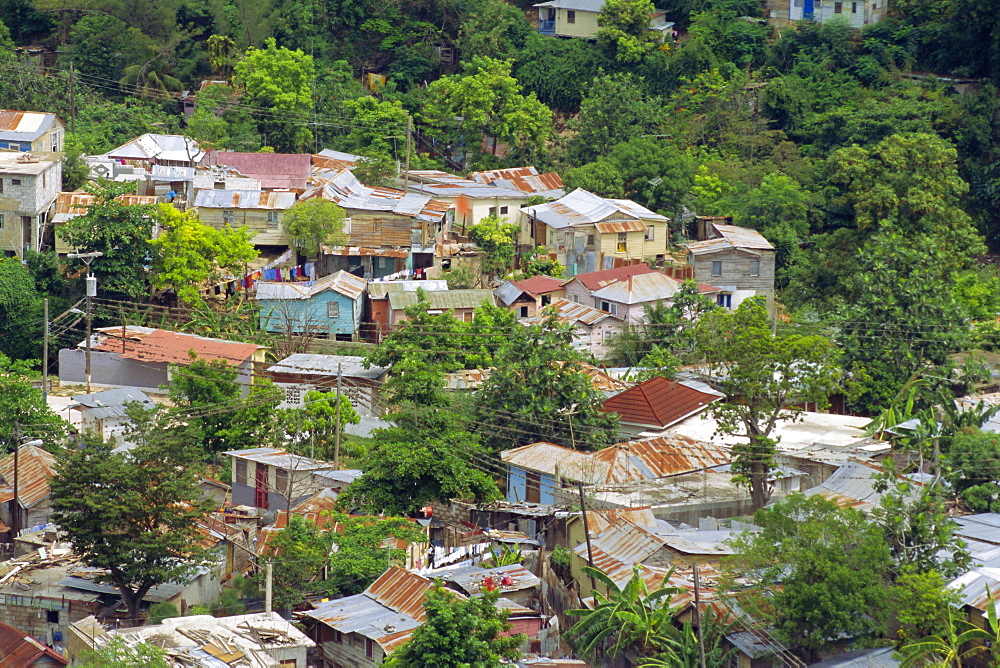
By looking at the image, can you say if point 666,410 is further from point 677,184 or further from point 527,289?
point 677,184

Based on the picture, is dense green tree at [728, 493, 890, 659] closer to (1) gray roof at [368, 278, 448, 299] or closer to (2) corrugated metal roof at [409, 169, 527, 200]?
(1) gray roof at [368, 278, 448, 299]

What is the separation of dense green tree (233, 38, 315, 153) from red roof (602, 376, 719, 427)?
1865 centimetres

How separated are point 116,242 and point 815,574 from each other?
2121 centimetres

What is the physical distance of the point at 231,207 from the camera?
4303cm

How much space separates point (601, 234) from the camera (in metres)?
42.5

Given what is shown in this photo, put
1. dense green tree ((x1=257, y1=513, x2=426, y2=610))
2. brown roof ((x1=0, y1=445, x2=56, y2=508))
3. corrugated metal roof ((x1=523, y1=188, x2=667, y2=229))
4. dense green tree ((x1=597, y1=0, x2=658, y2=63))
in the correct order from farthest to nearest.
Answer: dense green tree ((x1=597, y1=0, x2=658, y2=63)) → corrugated metal roof ((x1=523, y1=188, x2=667, y2=229)) → brown roof ((x1=0, y1=445, x2=56, y2=508)) → dense green tree ((x1=257, y1=513, x2=426, y2=610))

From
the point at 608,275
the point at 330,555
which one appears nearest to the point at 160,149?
the point at 608,275

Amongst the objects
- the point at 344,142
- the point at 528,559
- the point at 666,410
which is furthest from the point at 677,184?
the point at 528,559

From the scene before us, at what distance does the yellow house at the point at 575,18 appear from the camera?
54.3 meters

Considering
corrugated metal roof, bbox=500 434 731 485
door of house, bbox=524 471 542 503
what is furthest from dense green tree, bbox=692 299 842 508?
door of house, bbox=524 471 542 503

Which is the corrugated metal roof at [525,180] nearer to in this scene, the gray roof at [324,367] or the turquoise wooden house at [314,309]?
the turquoise wooden house at [314,309]

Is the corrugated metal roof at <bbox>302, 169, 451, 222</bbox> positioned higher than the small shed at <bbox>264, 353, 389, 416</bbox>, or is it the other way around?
the corrugated metal roof at <bbox>302, 169, 451, 222</bbox>

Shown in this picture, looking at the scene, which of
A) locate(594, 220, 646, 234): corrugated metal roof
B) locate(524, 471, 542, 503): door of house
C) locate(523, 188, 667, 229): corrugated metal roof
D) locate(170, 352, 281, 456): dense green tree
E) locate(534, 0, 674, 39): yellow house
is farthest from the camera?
locate(534, 0, 674, 39): yellow house

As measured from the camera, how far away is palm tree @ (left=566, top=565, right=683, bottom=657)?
23.6m
